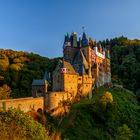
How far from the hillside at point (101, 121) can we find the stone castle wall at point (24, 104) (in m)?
5.27

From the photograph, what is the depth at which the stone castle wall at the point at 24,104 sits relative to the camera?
45.7 metres

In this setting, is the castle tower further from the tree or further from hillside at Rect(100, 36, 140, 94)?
hillside at Rect(100, 36, 140, 94)

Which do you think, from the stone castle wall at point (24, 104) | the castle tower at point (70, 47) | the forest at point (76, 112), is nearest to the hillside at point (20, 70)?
the forest at point (76, 112)

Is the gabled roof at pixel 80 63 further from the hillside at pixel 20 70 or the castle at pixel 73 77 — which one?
the hillside at pixel 20 70

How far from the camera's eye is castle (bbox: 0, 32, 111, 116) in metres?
54.5

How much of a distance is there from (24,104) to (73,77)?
47.5ft

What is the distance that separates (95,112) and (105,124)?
290cm

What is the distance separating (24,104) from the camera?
49.5m

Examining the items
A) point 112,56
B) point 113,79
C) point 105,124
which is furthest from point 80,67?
point 112,56

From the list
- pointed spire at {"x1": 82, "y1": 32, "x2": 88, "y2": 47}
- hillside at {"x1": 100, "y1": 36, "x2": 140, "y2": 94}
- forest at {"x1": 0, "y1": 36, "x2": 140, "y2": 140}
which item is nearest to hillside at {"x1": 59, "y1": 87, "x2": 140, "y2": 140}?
forest at {"x1": 0, "y1": 36, "x2": 140, "y2": 140}

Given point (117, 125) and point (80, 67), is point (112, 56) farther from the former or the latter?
point (117, 125)

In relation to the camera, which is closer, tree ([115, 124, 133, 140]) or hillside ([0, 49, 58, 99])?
tree ([115, 124, 133, 140])

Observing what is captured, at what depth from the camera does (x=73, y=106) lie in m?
57.9

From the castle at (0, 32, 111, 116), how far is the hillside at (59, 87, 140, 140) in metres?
Result: 2.83
